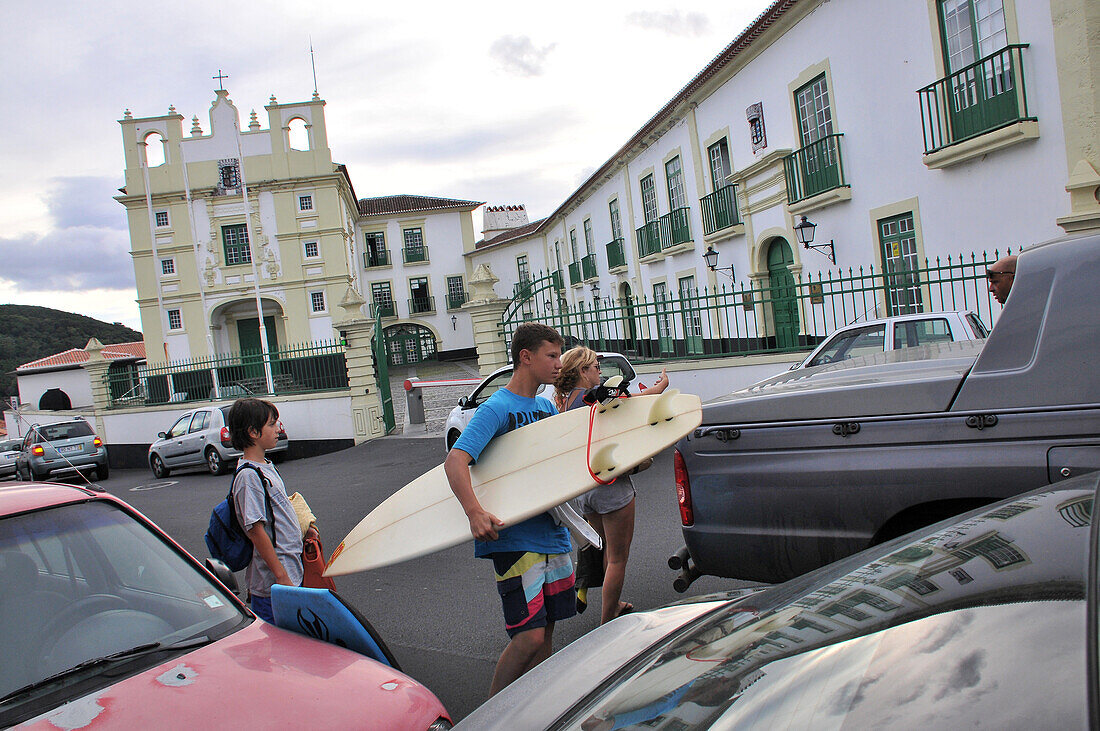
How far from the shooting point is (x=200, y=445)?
54.6ft

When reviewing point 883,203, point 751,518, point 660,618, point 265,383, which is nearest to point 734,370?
point 883,203

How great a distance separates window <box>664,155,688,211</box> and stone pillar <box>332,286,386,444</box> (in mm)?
10242

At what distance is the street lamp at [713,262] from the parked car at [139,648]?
1849 cm

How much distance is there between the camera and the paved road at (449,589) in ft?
14.4

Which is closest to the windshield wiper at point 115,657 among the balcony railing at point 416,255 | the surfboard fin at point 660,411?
the surfboard fin at point 660,411

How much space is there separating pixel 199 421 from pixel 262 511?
591 inches

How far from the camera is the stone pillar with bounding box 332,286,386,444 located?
17109 mm

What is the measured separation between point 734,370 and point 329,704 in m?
10.3

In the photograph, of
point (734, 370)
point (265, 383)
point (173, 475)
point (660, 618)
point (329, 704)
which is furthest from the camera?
point (265, 383)

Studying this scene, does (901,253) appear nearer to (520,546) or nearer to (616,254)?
(520,546)

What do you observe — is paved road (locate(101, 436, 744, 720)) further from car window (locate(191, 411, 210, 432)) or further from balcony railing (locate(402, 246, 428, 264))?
balcony railing (locate(402, 246, 428, 264))

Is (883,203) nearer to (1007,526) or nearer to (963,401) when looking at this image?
(963,401)

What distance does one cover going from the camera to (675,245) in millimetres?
22422

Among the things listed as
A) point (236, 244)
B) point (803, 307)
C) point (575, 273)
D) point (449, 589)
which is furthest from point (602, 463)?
point (236, 244)
